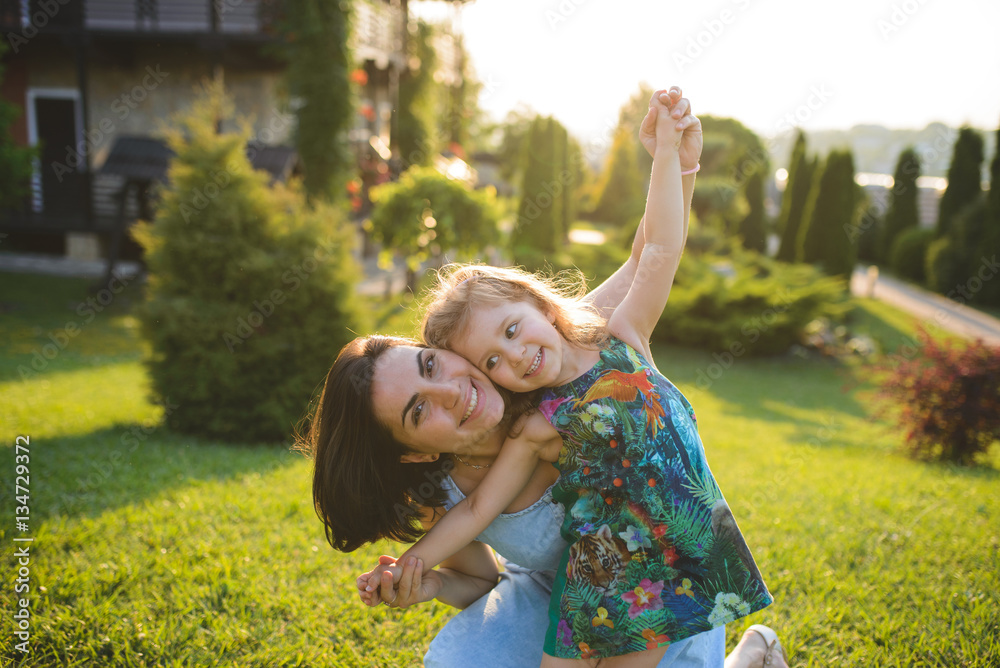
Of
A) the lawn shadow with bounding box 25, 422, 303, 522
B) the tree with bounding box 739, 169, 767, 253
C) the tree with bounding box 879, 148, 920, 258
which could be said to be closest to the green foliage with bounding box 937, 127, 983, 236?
the tree with bounding box 879, 148, 920, 258

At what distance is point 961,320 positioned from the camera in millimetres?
13414

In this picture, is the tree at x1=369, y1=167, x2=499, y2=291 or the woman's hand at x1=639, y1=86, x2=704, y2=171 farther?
the tree at x1=369, y1=167, x2=499, y2=291

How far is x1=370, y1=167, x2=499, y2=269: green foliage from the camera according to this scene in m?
9.76

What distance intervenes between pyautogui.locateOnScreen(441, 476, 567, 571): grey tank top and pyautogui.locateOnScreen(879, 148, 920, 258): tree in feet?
72.2

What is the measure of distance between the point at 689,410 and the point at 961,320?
14.6 meters

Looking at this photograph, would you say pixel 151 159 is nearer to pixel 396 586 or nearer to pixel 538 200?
pixel 538 200

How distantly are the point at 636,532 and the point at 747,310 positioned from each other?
1000cm

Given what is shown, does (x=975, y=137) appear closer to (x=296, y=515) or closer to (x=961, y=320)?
(x=961, y=320)

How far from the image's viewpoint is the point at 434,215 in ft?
32.2

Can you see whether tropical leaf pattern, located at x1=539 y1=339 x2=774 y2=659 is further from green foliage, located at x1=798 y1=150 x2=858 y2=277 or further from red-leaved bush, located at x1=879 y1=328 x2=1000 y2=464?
green foliage, located at x1=798 y1=150 x2=858 y2=277

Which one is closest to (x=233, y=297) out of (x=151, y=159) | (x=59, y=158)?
(x=151, y=159)

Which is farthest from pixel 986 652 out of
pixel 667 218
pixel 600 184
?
pixel 600 184

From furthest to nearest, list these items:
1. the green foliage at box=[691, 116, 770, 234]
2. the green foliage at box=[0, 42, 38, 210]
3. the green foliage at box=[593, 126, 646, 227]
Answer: the green foliage at box=[593, 126, 646, 227], the green foliage at box=[691, 116, 770, 234], the green foliage at box=[0, 42, 38, 210]

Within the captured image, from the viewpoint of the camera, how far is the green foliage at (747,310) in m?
10.7
